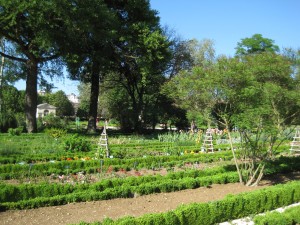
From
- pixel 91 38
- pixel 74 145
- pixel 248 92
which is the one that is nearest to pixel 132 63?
pixel 91 38

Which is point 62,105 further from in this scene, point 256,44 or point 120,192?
point 120,192

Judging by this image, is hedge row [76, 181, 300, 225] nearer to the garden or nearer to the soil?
the garden

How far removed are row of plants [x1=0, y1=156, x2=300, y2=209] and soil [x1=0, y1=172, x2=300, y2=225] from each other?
136 mm

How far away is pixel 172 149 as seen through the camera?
13.7 meters

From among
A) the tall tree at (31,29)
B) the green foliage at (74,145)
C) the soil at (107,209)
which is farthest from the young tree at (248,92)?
the tall tree at (31,29)

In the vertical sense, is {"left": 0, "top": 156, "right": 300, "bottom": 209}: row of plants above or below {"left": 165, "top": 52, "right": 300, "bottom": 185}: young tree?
below

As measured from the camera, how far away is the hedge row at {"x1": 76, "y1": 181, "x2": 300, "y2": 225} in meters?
4.78

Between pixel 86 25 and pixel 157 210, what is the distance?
44.0 ft

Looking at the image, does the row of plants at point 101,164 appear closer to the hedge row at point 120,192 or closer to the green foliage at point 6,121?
the hedge row at point 120,192

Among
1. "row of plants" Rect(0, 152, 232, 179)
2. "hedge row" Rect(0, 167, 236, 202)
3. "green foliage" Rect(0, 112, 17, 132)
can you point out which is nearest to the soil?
"hedge row" Rect(0, 167, 236, 202)

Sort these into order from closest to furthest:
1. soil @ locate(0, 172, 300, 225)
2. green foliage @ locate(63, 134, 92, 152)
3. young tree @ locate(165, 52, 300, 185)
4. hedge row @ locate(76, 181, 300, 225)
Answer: hedge row @ locate(76, 181, 300, 225), soil @ locate(0, 172, 300, 225), young tree @ locate(165, 52, 300, 185), green foliage @ locate(63, 134, 92, 152)

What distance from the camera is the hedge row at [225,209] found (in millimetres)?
4781

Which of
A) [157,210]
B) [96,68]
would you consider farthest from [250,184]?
[96,68]

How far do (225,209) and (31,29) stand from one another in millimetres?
17157
